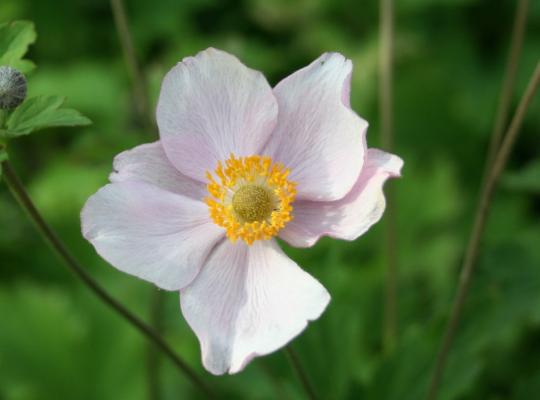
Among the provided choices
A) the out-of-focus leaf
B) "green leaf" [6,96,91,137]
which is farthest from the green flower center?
the out-of-focus leaf

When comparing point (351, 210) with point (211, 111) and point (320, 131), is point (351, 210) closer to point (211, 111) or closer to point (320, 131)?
point (320, 131)

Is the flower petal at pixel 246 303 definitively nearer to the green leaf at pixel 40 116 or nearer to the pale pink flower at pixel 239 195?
the pale pink flower at pixel 239 195

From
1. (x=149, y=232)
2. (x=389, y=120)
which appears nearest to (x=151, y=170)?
(x=149, y=232)

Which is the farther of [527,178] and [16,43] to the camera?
[527,178]

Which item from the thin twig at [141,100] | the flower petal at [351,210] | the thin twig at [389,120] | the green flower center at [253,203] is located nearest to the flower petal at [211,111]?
the green flower center at [253,203]

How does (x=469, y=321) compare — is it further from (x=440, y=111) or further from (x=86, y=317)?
(x=440, y=111)

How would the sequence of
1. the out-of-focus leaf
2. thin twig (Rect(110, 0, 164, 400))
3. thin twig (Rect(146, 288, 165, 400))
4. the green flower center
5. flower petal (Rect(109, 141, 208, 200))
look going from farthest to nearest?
thin twig (Rect(146, 288, 165, 400))
thin twig (Rect(110, 0, 164, 400))
the out-of-focus leaf
the green flower center
flower petal (Rect(109, 141, 208, 200))

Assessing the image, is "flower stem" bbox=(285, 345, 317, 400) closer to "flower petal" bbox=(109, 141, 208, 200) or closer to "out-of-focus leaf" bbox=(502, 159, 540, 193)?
"flower petal" bbox=(109, 141, 208, 200)
